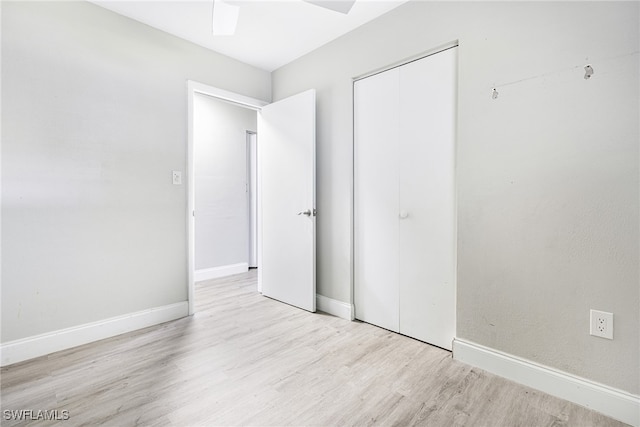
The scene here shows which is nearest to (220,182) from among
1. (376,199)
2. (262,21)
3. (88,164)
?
(88,164)

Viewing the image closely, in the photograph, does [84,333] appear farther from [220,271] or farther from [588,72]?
[588,72]

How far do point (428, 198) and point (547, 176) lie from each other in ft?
2.24

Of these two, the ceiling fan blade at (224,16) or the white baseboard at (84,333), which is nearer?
the ceiling fan blade at (224,16)

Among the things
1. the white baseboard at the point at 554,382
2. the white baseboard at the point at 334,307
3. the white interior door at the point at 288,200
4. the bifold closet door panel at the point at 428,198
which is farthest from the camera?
the white interior door at the point at 288,200

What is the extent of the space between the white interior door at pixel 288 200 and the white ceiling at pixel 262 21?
→ 1.53 feet

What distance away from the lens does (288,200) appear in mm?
2920

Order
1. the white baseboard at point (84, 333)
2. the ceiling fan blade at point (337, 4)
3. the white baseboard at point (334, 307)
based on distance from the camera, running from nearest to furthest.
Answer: the ceiling fan blade at point (337, 4), the white baseboard at point (84, 333), the white baseboard at point (334, 307)

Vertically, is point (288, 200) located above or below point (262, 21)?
below

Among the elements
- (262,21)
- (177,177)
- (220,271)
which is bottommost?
(220,271)

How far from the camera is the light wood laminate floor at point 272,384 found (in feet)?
4.52

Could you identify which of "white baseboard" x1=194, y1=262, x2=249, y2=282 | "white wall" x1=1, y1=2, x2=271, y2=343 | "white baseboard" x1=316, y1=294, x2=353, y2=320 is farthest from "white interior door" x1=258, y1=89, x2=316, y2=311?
"white baseboard" x1=194, y1=262, x2=249, y2=282

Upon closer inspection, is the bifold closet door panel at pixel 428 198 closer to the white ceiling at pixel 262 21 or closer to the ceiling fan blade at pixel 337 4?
the white ceiling at pixel 262 21

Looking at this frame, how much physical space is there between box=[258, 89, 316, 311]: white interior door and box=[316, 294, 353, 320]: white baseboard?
117mm

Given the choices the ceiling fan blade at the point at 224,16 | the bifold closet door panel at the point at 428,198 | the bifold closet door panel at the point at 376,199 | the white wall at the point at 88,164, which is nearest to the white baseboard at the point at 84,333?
the white wall at the point at 88,164
